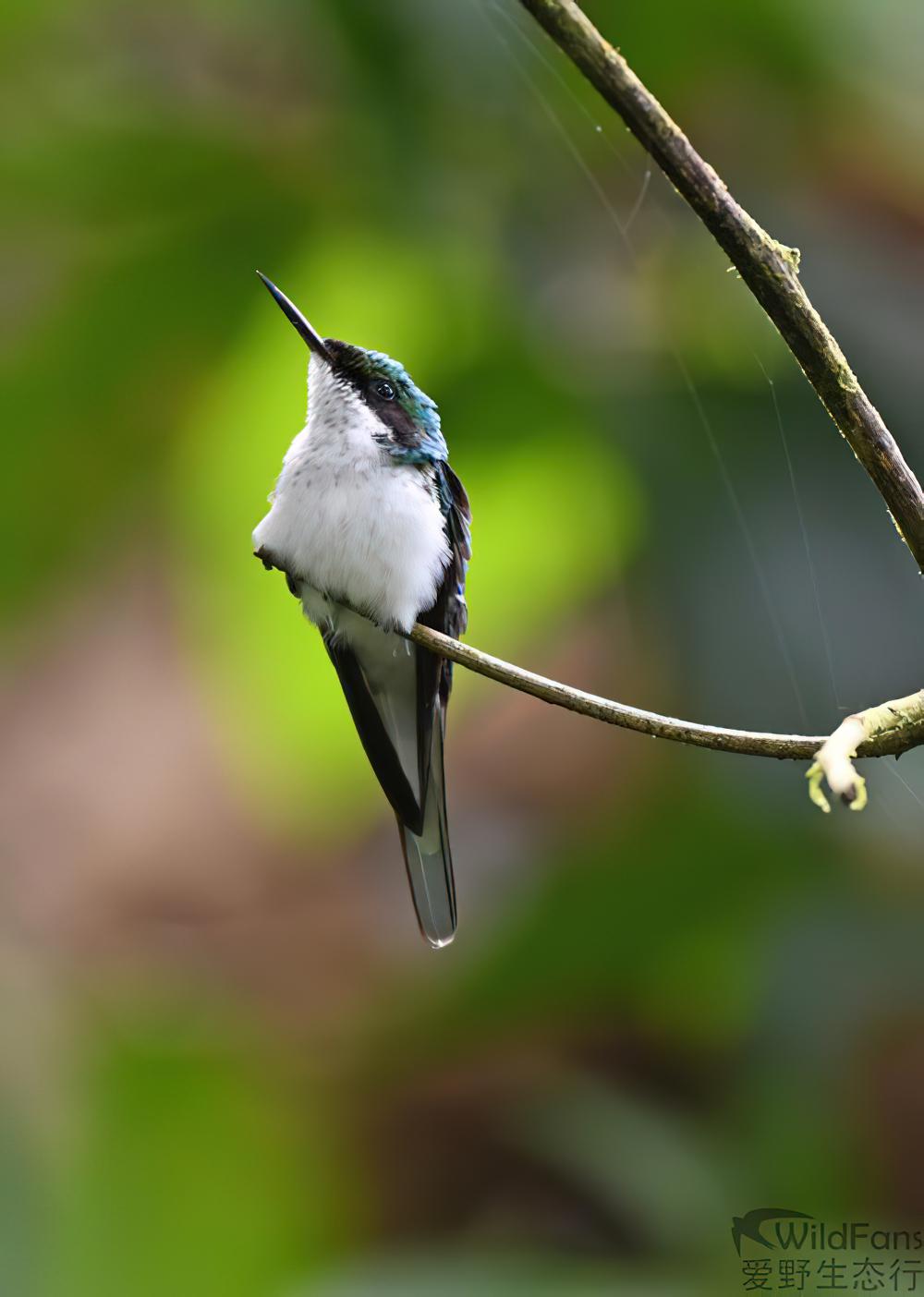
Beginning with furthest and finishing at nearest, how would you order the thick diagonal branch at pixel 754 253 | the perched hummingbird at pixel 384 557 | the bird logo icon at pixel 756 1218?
1. the bird logo icon at pixel 756 1218
2. the perched hummingbird at pixel 384 557
3. the thick diagonal branch at pixel 754 253

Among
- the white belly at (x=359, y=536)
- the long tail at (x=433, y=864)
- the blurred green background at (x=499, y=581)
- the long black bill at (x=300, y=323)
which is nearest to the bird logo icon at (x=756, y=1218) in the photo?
the blurred green background at (x=499, y=581)

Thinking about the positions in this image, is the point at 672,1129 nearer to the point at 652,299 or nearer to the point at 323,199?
the point at 652,299

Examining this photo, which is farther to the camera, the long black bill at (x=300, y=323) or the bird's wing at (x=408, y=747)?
the bird's wing at (x=408, y=747)

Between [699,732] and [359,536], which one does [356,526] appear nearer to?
[359,536]

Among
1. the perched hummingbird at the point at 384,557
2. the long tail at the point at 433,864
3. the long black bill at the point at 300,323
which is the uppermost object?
the long black bill at the point at 300,323

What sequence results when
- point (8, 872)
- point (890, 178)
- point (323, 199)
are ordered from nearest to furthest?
point (323, 199), point (890, 178), point (8, 872)

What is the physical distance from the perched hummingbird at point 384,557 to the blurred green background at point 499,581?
1.52ft

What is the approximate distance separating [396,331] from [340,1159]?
1.13 m

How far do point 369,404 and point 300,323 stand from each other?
0.14 metres

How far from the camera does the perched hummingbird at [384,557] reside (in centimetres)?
69

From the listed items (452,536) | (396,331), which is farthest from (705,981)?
(452,536)

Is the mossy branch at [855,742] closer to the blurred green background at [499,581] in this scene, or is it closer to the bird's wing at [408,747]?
the bird's wing at [408,747]

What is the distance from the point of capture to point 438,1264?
1.45 metres

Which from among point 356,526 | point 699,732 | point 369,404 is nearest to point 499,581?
point 369,404
